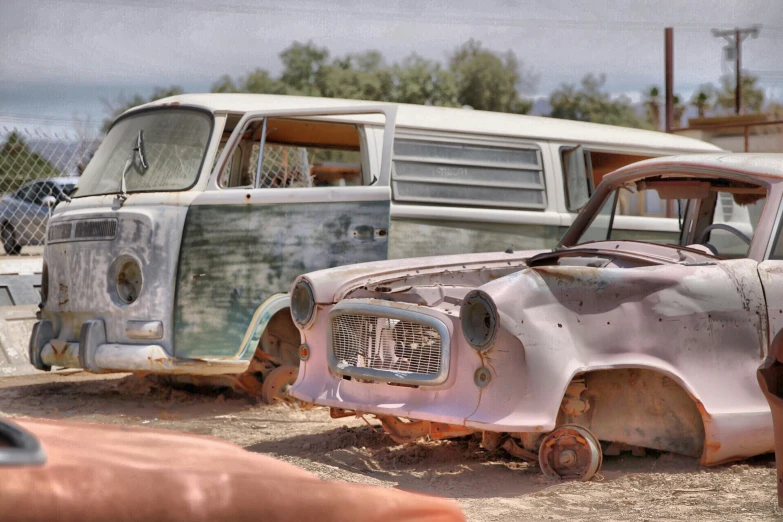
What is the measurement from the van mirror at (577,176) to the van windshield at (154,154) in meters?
2.78

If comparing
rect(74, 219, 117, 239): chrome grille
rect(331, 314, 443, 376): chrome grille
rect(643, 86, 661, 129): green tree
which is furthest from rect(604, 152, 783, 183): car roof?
rect(643, 86, 661, 129): green tree

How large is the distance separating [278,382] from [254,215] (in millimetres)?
1186

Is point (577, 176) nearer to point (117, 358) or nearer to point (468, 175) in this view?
point (468, 175)

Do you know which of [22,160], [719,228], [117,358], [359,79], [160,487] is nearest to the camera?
[160,487]

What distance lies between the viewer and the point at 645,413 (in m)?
5.07

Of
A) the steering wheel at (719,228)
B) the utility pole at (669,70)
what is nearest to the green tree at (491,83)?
the utility pole at (669,70)

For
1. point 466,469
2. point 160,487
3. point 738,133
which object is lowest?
point 466,469

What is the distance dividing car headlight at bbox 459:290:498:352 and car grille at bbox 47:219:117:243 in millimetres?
3219

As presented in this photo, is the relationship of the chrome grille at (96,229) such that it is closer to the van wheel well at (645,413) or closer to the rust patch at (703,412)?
the van wheel well at (645,413)

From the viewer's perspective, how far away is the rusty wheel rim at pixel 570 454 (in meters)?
4.88

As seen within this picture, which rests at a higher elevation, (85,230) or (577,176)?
(577,176)

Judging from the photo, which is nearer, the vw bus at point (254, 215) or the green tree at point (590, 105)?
the vw bus at point (254, 215)

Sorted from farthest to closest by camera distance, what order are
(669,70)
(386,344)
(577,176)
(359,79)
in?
(359,79) → (669,70) → (577,176) → (386,344)

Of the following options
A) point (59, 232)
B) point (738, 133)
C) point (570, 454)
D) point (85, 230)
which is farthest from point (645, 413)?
point (738, 133)
